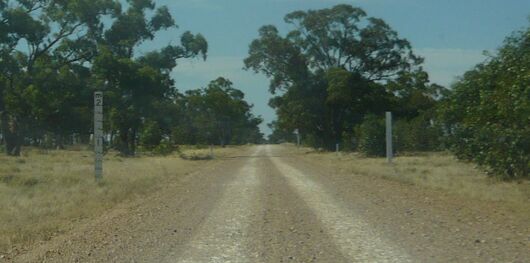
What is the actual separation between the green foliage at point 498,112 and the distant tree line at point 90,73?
33.3 metres

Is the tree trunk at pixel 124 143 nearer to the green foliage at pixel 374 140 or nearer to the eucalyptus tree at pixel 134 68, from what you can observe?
the eucalyptus tree at pixel 134 68

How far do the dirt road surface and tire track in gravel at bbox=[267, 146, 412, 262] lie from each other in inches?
0.6

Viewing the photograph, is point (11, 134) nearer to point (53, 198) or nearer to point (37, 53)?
point (37, 53)

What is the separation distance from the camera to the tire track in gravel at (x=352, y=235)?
888 cm

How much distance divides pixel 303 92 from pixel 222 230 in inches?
1959

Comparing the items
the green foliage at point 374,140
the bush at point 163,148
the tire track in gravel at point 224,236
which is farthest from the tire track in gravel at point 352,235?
the bush at point 163,148

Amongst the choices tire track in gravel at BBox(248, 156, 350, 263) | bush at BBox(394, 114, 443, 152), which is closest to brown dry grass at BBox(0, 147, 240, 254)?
tire track in gravel at BBox(248, 156, 350, 263)

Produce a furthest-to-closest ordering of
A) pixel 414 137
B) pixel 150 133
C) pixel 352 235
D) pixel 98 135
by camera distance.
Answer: pixel 150 133 < pixel 414 137 < pixel 98 135 < pixel 352 235

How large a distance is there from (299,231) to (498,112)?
9.47m

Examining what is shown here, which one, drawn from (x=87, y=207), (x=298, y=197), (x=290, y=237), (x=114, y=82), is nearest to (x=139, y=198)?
(x=87, y=207)

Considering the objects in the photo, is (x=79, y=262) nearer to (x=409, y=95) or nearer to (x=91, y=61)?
(x=91, y=61)

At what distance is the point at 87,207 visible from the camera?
51.8ft

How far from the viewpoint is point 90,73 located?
2125 inches

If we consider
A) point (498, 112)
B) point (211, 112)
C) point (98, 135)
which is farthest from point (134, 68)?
point (211, 112)
